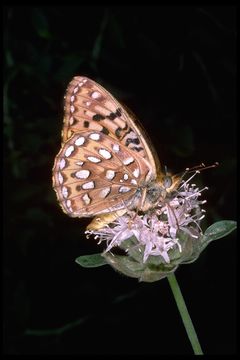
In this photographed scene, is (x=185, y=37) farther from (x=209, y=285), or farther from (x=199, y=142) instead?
(x=209, y=285)

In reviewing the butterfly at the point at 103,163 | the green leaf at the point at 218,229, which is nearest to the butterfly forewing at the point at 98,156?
the butterfly at the point at 103,163

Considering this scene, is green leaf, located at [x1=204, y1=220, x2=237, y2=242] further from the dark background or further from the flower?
the dark background

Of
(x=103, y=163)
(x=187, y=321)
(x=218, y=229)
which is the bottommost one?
(x=187, y=321)

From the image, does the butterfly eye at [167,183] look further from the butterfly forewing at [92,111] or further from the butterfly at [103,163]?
the butterfly forewing at [92,111]

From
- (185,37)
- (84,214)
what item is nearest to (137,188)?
(84,214)

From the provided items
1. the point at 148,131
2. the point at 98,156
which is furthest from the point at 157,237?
the point at 148,131

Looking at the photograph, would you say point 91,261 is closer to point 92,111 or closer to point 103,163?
point 103,163
